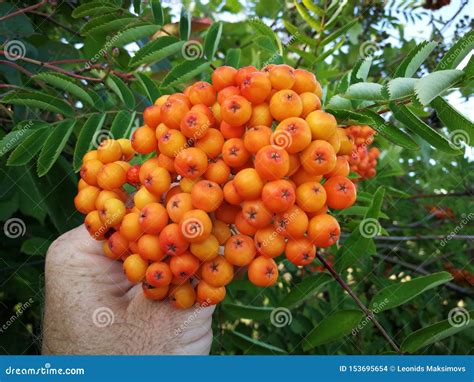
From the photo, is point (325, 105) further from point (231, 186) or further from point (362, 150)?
point (362, 150)

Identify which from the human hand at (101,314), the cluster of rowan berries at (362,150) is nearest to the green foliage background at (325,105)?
the cluster of rowan berries at (362,150)

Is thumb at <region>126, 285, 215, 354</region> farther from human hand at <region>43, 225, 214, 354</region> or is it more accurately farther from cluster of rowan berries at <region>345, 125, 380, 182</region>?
cluster of rowan berries at <region>345, 125, 380, 182</region>

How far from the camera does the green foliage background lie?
144 cm

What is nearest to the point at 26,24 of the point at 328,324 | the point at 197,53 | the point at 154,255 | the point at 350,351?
the point at 197,53

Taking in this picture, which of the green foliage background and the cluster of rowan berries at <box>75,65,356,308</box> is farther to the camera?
the green foliage background

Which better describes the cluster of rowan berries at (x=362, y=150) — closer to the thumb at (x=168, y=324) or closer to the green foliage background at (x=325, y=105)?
the green foliage background at (x=325, y=105)

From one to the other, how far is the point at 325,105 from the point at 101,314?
1.00 m

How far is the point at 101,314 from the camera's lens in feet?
5.61

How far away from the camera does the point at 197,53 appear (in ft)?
5.85

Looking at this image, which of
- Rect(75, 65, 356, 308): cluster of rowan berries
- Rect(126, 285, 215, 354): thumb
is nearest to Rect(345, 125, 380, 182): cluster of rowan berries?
Rect(75, 65, 356, 308): cluster of rowan berries

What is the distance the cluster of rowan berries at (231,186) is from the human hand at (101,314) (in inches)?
6.8

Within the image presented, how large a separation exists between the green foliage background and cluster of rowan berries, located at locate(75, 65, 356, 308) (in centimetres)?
16

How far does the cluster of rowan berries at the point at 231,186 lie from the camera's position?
126 cm

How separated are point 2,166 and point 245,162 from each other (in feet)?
4.48
